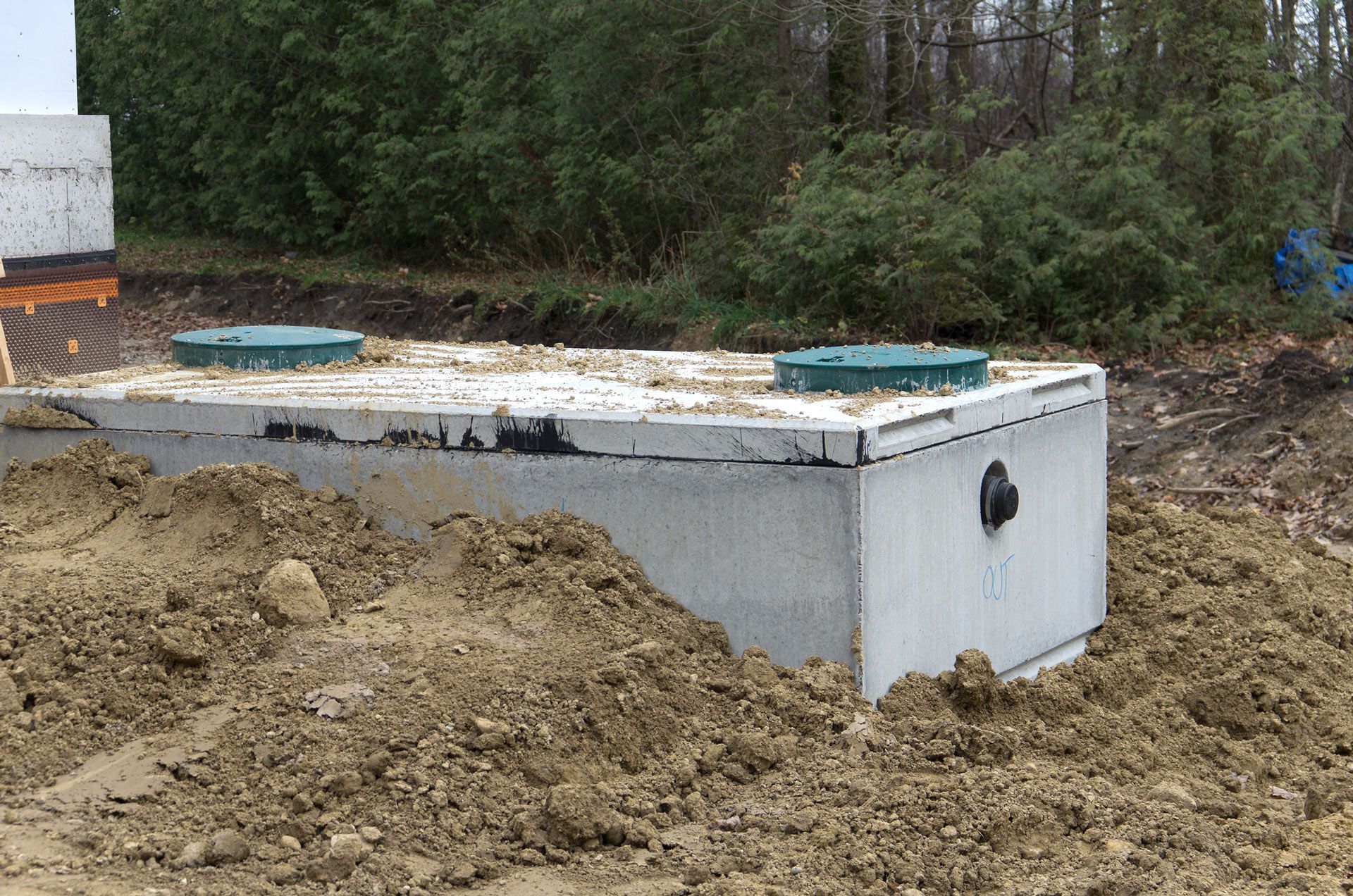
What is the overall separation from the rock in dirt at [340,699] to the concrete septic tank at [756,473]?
3.00 feet

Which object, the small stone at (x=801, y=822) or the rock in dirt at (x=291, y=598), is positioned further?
the rock in dirt at (x=291, y=598)

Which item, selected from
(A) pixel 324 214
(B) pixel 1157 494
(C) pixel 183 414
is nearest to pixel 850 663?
(C) pixel 183 414

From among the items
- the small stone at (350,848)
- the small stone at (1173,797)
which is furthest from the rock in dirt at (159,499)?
the small stone at (1173,797)

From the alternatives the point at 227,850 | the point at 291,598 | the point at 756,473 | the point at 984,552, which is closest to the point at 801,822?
the point at 756,473

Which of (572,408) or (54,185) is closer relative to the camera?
(572,408)

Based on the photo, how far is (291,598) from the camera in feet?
14.0

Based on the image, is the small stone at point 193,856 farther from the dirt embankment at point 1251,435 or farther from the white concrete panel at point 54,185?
the dirt embankment at point 1251,435

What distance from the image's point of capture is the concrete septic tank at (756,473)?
13.8ft

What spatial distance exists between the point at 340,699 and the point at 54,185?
5194mm

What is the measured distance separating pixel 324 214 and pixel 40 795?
19.9 meters

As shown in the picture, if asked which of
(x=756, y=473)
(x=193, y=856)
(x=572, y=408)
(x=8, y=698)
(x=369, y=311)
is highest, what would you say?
(x=369, y=311)

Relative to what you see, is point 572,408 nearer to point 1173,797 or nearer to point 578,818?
point 578,818

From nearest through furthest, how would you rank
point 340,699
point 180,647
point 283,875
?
1. point 283,875
2. point 340,699
3. point 180,647

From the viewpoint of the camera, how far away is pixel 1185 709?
4867 millimetres
